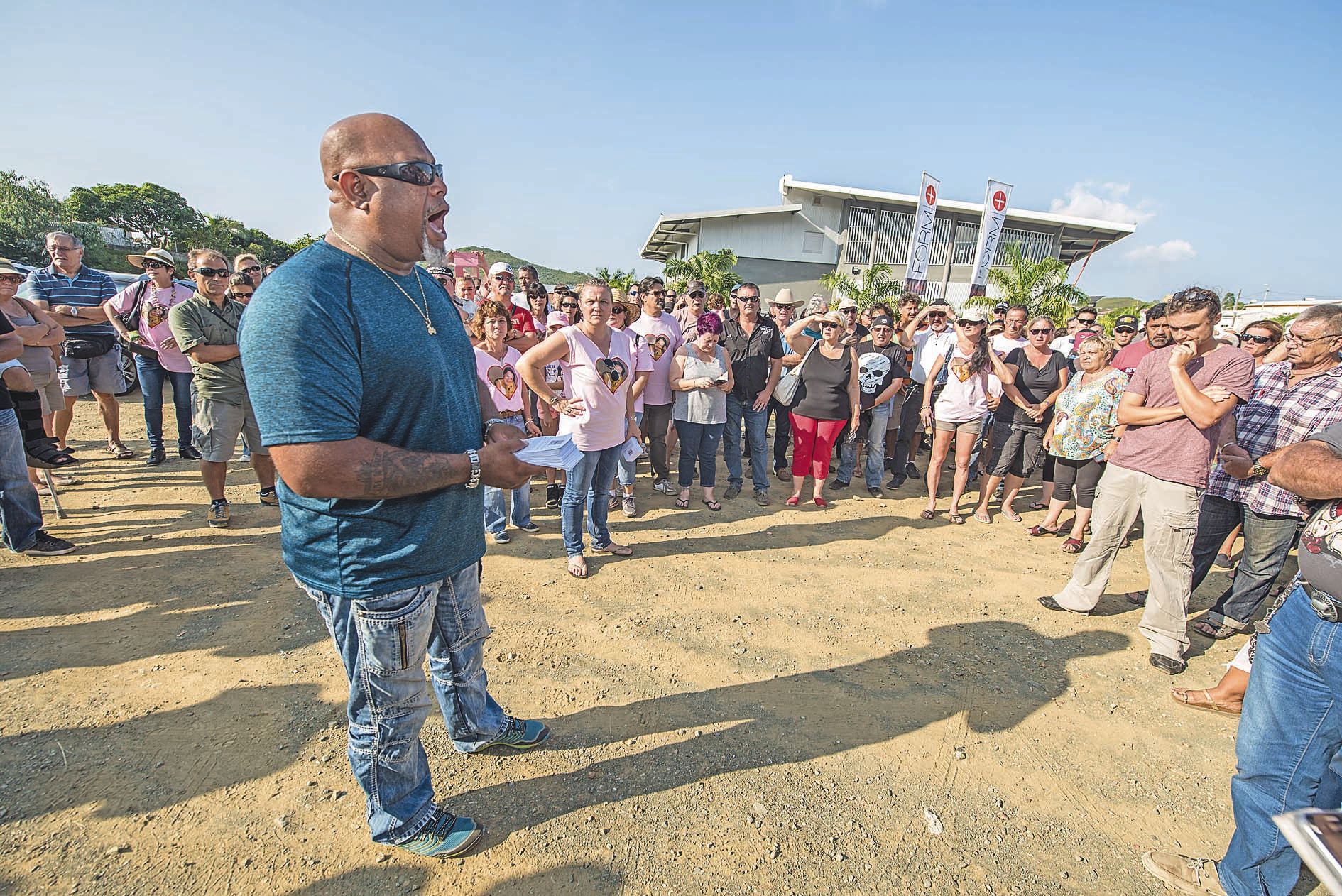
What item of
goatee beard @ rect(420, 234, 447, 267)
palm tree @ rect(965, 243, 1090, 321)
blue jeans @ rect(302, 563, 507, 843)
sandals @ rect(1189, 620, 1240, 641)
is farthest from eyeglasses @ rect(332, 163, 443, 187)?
palm tree @ rect(965, 243, 1090, 321)

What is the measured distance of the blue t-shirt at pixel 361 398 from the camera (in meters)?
1.45

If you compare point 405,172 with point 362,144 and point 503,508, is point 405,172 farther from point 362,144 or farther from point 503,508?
point 503,508

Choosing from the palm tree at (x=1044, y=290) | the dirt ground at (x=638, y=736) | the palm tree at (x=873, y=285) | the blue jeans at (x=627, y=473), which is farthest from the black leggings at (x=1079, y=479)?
the palm tree at (x=873, y=285)

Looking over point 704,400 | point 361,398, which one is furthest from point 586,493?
point 361,398

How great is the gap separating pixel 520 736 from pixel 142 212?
61.9m

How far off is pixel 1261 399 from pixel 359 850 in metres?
5.71

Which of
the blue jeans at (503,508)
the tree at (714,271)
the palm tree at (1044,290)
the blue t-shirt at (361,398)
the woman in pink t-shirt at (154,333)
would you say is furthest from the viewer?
the tree at (714,271)

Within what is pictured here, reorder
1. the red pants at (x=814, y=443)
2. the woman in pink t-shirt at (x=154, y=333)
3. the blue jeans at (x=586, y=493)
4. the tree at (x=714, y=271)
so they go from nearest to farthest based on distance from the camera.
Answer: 1. the blue jeans at (x=586, y=493)
2. the woman in pink t-shirt at (x=154, y=333)
3. the red pants at (x=814, y=443)
4. the tree at (x=714, y=271)

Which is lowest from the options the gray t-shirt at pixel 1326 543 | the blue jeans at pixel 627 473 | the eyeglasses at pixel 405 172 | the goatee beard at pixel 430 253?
the blue jeans at pixel 627 473

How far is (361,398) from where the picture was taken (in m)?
1.59

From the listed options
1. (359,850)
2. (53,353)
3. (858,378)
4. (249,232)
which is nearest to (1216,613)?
(858,378)

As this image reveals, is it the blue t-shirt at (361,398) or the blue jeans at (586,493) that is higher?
the blue t-shirt at (361,398)

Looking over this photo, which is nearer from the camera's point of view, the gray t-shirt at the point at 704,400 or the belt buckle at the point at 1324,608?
the belt buckle at the point at 1324,608

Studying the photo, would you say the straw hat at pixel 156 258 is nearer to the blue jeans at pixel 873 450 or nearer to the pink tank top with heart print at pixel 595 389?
the pink tank top with heart print at pixel 595 389
